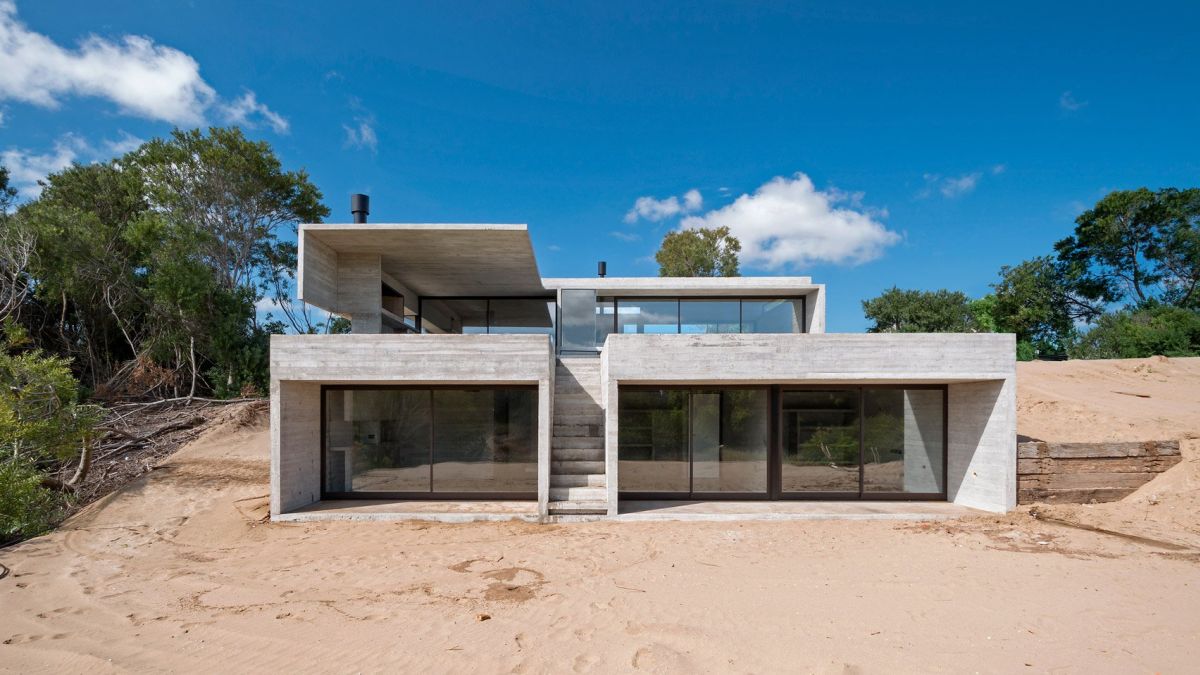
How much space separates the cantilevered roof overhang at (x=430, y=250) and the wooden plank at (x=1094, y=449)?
10.3 m

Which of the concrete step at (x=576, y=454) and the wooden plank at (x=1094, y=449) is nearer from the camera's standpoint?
the wooden plank at (x=1094, y=449)

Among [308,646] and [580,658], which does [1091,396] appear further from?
[308,646]

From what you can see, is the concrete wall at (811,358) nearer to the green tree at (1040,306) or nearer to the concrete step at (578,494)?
the concrete step at (578,494)

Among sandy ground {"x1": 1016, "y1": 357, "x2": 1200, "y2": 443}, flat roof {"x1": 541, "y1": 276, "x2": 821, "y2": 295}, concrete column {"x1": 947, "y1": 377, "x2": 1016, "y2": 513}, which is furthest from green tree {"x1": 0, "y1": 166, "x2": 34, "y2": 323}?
sandy ground {"x1": 1016, "y1": 357, "x2": 1200, "y2": 443}

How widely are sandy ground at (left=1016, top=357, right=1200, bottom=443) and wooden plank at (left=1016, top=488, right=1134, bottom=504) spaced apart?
13.0 feet

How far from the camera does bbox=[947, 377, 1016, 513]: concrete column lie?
8883 millimetres

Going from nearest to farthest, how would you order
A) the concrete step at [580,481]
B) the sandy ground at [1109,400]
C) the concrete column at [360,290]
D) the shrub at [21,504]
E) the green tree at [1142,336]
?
the shrub at [21,504] < the concrete step at [580,481] < the concrete column at [360,290] < the sandy ground at [1109,400] < the green tree at [1142,336]

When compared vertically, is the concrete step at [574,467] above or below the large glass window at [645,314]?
below

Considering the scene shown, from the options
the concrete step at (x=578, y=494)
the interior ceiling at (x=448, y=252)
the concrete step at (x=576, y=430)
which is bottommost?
the concrete step at (x=578, y=494)

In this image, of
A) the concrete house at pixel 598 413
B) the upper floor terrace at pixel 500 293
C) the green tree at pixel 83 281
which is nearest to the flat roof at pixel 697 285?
the upper floor terrace at pixel 500 293

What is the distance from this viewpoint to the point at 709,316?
14.5 meters

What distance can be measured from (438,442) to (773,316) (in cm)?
967

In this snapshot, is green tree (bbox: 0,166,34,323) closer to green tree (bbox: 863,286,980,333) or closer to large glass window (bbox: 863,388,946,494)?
large glass window (bbox: 863,388,946,494)

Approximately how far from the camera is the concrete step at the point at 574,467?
9594 millimetres
